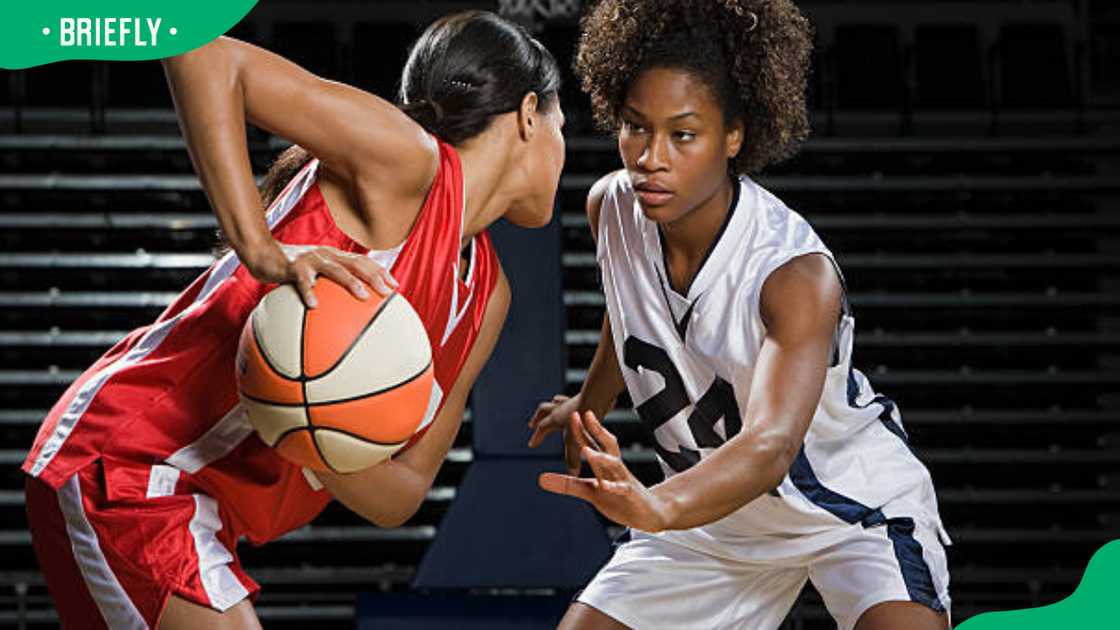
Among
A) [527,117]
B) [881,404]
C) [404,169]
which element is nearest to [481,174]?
[527,117]

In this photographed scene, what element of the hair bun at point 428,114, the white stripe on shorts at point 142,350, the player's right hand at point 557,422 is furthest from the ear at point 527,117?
the player's right hand at point 557,422

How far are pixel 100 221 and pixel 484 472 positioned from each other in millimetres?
2214

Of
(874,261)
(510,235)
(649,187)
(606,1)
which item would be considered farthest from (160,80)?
(649,187)

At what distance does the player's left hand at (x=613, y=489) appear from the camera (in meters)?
2.17

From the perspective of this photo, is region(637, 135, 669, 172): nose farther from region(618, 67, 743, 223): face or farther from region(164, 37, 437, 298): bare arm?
region(164, 37, 437, 298): bare arm

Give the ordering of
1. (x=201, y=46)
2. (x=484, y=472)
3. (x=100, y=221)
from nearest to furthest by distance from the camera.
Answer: (x=201, y=46), (x=484, y=472), (x=100, y=221)

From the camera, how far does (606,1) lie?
119 inches

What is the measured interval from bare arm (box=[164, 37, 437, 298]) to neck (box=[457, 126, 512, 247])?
25 centimetres

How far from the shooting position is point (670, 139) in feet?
8.72

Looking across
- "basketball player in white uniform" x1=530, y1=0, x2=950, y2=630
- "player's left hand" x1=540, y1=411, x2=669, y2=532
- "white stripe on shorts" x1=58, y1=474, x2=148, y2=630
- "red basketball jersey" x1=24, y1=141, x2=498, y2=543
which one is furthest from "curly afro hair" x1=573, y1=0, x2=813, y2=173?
"white stripe on shorts" x1=58, y1=474, x2=148, y2=630

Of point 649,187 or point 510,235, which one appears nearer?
point 649,187

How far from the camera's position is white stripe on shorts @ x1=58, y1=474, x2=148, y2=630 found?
2.30 m

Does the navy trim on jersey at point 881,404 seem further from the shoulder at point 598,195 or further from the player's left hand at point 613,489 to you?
the player's left hand at point 613,489

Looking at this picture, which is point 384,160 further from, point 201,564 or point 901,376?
point 901,376
